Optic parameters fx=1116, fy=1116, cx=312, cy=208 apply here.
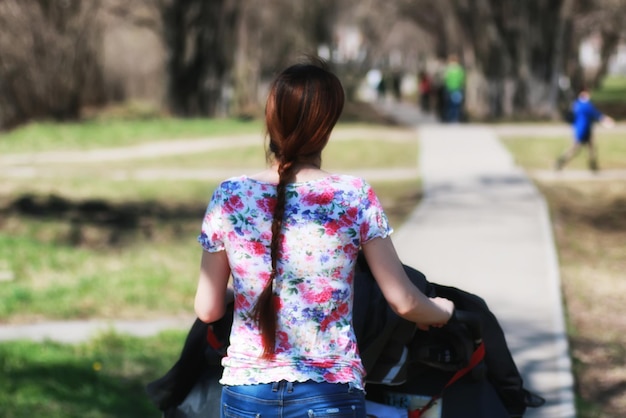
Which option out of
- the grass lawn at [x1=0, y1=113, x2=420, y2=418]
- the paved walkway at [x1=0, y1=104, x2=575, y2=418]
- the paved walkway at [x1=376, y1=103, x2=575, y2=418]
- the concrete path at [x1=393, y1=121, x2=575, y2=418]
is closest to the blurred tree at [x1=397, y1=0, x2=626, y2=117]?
the grass lawn at [x1=0, y1=113, x2=420, y2=418]

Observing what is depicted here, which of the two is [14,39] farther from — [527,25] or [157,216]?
[157,216]

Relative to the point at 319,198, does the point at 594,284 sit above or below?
below

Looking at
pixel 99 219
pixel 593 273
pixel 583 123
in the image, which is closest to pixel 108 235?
pixel 99 219

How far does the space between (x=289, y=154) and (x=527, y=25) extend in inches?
1085

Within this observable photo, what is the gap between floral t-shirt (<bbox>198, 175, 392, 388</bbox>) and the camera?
9.14 feet

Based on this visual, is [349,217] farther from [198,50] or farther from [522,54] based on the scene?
[198,50]

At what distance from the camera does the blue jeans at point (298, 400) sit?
276 centimetres

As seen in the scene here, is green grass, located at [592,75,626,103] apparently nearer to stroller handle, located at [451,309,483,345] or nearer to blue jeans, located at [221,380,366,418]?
stroller handle, located at [451,309,483,345]

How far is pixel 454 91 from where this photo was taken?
27812 mm

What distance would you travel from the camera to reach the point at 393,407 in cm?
313

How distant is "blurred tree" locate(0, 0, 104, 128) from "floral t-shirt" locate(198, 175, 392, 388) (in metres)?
26.1

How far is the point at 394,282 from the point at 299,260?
10.1 inches

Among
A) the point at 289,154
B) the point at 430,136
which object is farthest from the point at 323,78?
the point at 430,136

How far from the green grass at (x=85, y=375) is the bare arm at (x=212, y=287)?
2.98 metres
